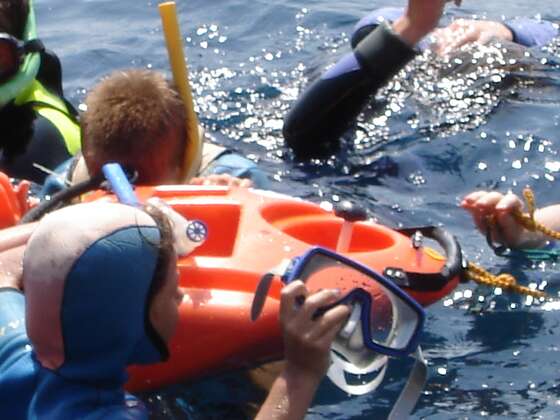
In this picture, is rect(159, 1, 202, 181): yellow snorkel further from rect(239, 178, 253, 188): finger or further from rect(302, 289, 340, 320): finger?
rect(302, 289, 340, 320): finger

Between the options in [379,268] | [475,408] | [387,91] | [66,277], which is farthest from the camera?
[387,91]

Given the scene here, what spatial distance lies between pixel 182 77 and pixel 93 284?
1.01m

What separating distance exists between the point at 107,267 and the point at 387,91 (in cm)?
264

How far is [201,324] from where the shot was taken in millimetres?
2416

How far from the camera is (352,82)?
3.85 metres

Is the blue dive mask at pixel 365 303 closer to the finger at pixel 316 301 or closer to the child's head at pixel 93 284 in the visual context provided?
the finger at pixel 316 301

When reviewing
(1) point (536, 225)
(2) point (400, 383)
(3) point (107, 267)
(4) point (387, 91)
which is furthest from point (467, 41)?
(3) point (107, 267)

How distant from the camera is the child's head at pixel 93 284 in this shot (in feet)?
6.36

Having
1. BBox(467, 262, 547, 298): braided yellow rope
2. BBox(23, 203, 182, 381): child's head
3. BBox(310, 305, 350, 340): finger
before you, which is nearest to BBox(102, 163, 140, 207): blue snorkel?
BBox(23, 203, 182, 381): child's head

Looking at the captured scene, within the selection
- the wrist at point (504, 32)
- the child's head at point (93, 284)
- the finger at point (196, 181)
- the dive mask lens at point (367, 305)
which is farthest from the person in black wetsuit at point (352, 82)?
the child's head at point (93, 284)

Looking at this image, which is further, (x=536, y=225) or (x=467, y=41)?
(x=467, y=41)

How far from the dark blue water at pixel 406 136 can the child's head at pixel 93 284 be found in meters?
0.56

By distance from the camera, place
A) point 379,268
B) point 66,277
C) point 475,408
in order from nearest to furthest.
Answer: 1. point 66,277
2. point 379,268
3. point 475,408

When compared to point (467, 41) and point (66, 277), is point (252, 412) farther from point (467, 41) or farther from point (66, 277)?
point (467, 41)
